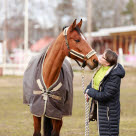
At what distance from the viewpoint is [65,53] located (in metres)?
5.42

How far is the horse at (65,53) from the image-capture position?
5.20 meters

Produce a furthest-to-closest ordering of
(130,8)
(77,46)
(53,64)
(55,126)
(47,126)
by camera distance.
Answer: (130,8) → (47,126) → (55,126) → (53,64) → (77,46)

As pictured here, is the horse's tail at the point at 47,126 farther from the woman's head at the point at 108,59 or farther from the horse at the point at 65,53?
the woman's head at the point at 108,59

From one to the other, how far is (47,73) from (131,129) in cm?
346

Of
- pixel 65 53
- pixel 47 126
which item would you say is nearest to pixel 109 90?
pixel 65 53

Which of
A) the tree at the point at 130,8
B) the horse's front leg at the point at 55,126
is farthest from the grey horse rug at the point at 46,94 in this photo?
the tree at the point at 130,8

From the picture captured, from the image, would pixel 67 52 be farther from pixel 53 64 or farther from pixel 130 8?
pixel 130 8

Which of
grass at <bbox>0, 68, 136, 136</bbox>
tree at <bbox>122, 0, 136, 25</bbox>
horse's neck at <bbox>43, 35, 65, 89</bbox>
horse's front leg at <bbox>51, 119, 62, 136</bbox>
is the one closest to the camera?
horse's neck at <bbox>43, 35, 65, 89</bbox>

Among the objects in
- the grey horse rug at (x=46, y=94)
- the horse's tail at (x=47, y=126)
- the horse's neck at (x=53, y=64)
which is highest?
the horse's neck at (x=53, y=64)

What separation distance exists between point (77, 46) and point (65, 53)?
0.23 metres

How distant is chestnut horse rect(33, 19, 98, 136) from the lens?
17.0ft

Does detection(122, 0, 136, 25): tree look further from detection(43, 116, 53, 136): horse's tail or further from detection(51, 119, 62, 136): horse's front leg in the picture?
detection(51, 119, 62, 136): horse's front leg

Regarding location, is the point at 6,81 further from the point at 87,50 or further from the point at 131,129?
the point at 87,50

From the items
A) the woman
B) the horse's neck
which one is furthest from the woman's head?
the horse's neck
